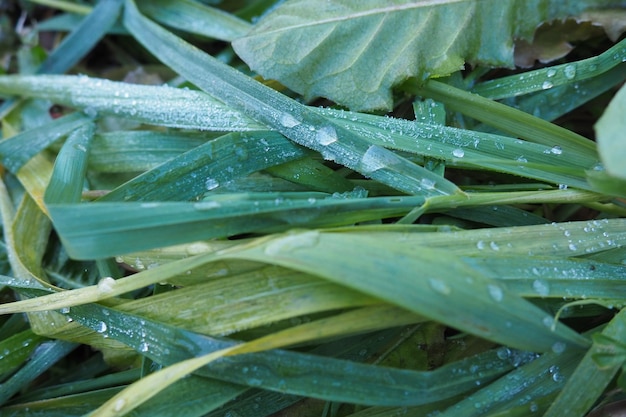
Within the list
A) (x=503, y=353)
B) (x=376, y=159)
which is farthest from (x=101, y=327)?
(x=503, y=353)

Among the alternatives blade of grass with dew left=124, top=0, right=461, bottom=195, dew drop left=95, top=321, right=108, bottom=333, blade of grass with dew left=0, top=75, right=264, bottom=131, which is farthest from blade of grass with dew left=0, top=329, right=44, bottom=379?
blade of grass with dew left=124, top=0, right=461, bottom=195

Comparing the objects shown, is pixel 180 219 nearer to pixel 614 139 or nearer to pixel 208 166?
pixel 208 166

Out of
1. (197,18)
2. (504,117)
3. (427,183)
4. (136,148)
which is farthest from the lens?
(197,18)

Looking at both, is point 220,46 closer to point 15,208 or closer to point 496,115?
point 15,208

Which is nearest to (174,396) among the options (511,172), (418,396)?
(418,396)

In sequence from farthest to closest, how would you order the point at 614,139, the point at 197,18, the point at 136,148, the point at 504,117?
the point at 197,18 → the point at 136,148 → the point at 504,117 → the point at 614,139

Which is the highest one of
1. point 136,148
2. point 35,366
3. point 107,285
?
point 136,148
